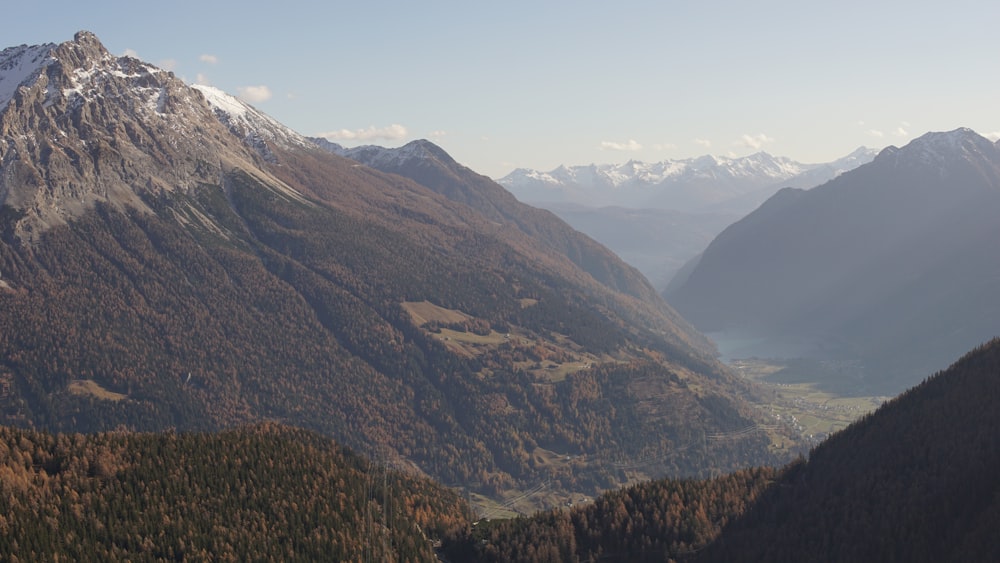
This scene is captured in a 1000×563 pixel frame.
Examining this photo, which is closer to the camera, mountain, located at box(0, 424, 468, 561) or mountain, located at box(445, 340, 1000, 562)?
mountain, located at box(0, 424, 468, 561)

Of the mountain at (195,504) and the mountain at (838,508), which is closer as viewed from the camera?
the mountain at (195,504)

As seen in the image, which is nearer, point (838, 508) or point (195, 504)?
point (195, 504)

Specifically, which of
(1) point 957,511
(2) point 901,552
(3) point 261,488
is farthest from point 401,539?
(1) point 957,511

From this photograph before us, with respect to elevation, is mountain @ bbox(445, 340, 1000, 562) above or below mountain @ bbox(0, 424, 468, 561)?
above

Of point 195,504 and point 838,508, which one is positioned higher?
point 838,508

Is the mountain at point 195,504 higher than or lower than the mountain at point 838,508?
lower

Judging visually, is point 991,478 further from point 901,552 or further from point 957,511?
point 901,552
